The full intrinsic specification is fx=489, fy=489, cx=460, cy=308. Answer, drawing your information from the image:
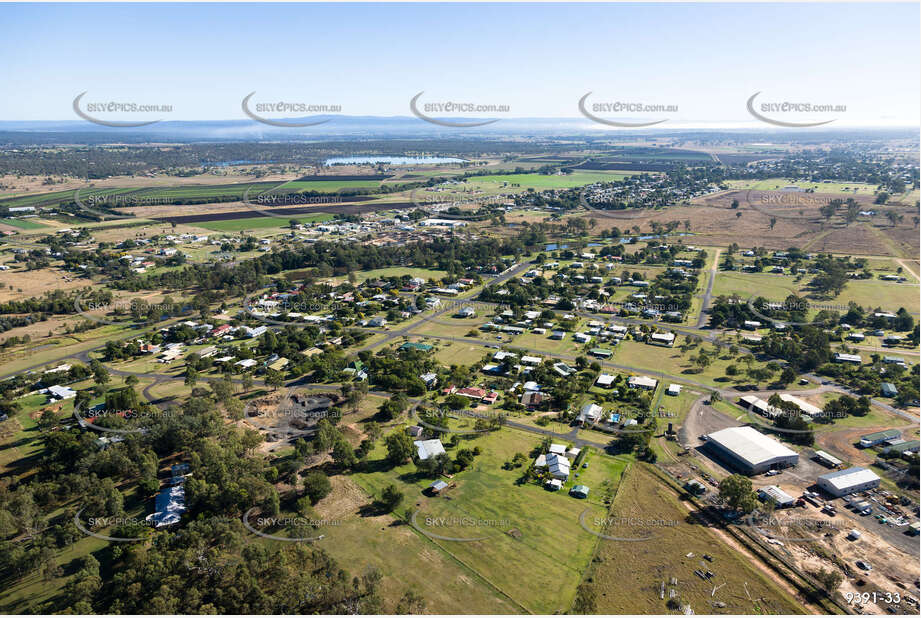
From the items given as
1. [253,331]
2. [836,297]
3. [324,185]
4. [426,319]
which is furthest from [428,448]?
[324,185]

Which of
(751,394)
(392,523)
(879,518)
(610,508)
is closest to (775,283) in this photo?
(751,394)

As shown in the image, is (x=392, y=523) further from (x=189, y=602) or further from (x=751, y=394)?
(x=751, y=394)

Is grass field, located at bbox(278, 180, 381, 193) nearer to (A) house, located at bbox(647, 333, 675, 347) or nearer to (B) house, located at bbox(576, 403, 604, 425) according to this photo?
(A) house, located at bbox(647, 333, 675, 347)

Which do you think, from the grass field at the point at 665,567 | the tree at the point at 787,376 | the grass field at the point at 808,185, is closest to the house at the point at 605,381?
the grass field at the point at 665,567

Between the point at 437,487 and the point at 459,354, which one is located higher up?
the point at 459,354

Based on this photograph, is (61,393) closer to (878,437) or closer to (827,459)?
(827,459)

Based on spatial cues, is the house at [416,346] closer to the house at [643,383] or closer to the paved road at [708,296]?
the house at [643,383]
